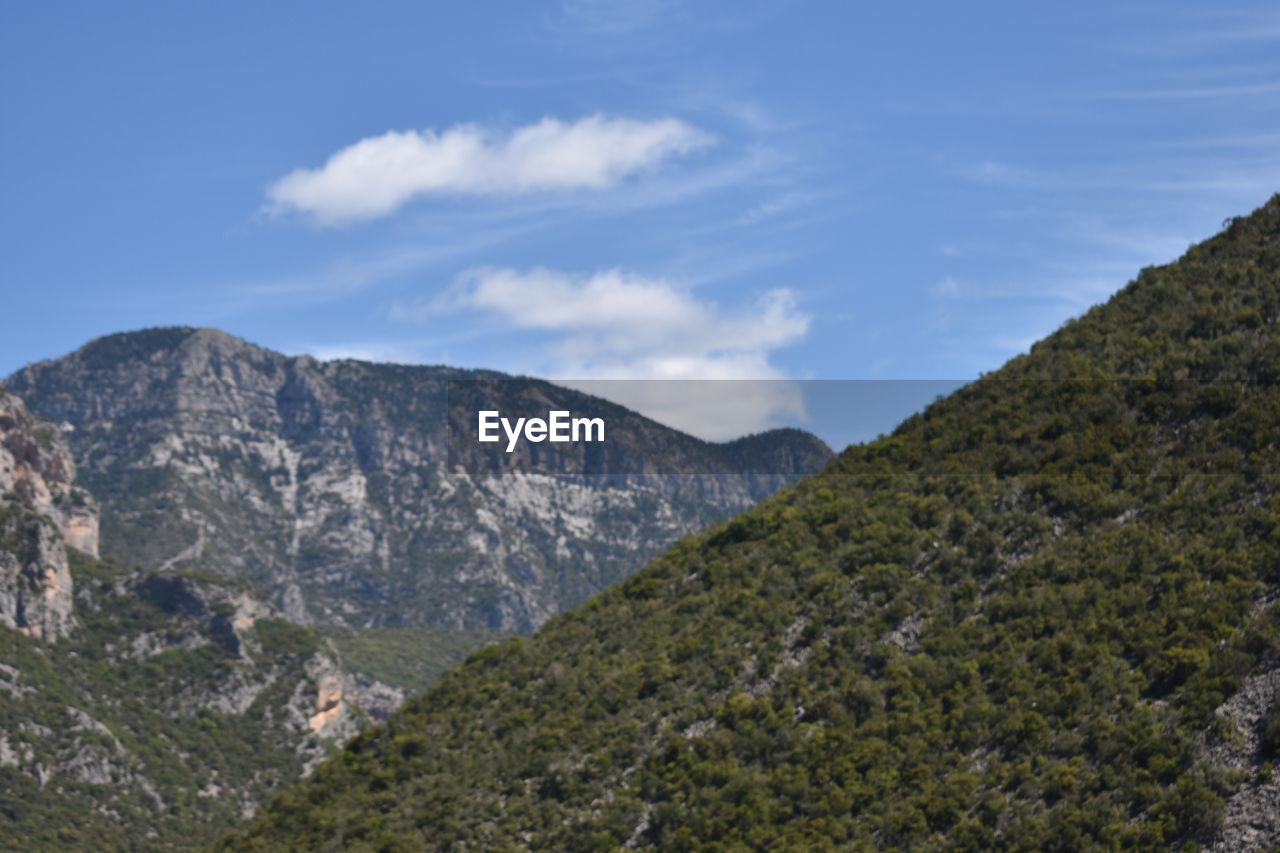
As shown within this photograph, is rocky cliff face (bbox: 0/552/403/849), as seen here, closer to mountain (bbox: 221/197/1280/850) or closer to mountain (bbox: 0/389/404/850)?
mountain (bbox: 0/389/404/850)

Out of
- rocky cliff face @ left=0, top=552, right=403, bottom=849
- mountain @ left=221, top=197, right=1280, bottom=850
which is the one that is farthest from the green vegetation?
mountain @ left=221, top=197, right=1280, bottom=850

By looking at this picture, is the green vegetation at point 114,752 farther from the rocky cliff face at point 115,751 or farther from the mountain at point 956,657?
the mountain at point 956,657

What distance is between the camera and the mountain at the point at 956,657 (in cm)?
3866

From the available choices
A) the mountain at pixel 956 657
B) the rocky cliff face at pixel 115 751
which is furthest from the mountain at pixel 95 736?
the mountain at pixel 956 657

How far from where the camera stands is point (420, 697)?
65188 millimetres

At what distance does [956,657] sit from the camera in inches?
1823

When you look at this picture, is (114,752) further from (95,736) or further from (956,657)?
(956,657)

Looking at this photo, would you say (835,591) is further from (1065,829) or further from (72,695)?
(72,695)

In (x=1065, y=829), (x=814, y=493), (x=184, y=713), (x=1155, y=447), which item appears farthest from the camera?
(x=184, y=713)

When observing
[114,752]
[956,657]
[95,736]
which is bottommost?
[114,752]

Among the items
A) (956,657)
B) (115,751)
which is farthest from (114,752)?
(956,657)

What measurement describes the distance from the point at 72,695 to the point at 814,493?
13237 centimetres

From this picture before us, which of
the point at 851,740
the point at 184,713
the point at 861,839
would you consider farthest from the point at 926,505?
the point at 184,713

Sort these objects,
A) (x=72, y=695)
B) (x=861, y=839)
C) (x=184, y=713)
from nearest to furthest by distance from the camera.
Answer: (x=861, y=839) → (x=72, y=695) → (x=184, y=713)
